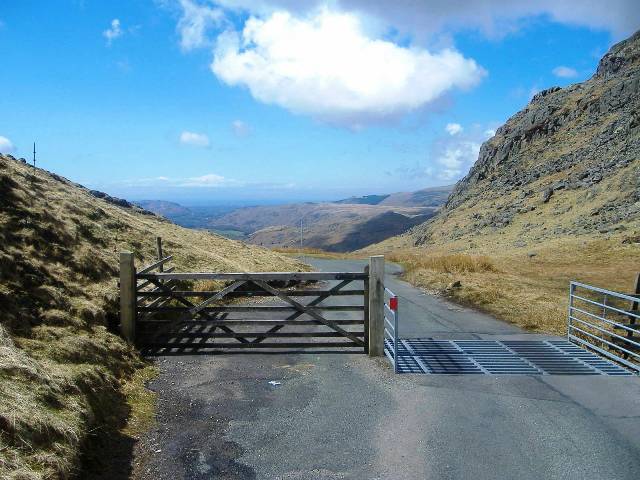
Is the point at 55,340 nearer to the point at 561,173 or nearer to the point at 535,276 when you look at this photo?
the point at 535,276

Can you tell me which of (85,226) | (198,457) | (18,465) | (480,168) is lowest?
(198,457)

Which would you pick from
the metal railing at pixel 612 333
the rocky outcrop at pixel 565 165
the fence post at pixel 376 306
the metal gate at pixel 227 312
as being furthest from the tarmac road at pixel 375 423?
the rocky outcrop at pixel 565 165

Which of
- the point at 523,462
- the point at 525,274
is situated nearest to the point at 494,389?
the point at 523,462

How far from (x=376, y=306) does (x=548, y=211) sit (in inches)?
2284

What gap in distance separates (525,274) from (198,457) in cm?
2674

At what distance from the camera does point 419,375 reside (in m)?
10.1

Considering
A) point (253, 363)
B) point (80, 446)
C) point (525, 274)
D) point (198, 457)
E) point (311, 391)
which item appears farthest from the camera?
point (525, 274)

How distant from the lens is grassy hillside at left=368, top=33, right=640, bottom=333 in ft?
79.5

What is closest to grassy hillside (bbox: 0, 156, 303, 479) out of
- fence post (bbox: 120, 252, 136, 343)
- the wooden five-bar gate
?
fence post (bbox: 120, 252, 136, 343)

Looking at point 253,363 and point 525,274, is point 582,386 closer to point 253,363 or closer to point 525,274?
point 253,363

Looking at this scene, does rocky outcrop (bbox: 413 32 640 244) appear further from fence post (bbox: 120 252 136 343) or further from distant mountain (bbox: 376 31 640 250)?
fence post (bbox: 120 252 136 343)

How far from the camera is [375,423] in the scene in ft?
25.9

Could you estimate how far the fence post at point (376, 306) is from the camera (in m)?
11.3

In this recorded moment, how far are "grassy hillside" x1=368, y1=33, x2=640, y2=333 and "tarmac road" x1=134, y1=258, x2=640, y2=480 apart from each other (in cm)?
673
